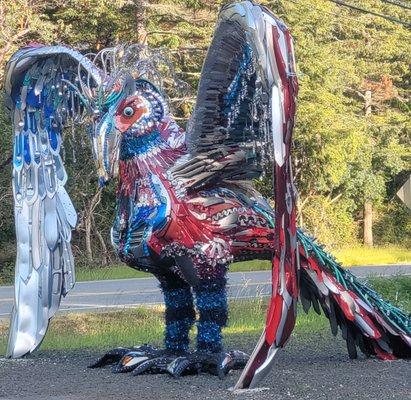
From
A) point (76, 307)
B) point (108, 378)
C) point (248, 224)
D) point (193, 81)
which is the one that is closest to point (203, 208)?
point (248, 224)

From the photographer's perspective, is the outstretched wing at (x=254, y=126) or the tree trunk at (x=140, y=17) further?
the tree trunk at (x=140, y=17)

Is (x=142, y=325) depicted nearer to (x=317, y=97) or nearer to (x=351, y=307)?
(x=351, y=307)

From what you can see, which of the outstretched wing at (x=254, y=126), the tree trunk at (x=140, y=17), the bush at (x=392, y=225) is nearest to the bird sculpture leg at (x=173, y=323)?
the outstretched wing at (x=254, y=126)

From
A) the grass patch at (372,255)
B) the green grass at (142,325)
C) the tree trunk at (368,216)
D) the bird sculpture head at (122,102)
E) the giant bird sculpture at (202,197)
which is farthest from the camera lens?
the tree trunk at (368,216)

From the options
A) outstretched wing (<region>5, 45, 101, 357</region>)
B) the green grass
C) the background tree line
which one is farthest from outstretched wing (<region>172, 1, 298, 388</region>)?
the background tree line

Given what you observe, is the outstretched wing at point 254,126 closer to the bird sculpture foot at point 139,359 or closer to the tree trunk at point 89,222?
the bird sculpture foot at point 139,359

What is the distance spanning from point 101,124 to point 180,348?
193 cm

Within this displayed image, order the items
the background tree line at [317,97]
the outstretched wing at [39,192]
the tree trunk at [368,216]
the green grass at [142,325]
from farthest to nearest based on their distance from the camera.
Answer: the tree trunk at [368,216]
the background tree line at [317,97]
the green grass at [142,325]
the outstretched wing at [39,192]

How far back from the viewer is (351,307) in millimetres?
7816

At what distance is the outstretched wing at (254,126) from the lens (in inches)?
248

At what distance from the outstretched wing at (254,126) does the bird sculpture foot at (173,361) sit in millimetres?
840

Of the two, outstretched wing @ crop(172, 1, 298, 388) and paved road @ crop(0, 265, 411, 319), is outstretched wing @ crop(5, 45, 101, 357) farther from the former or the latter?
paved road @ crop(0, 265, 411, 319)

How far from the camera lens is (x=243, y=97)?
7297 mm

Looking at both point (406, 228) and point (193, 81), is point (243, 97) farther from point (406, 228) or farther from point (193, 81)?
point (406, 228)
